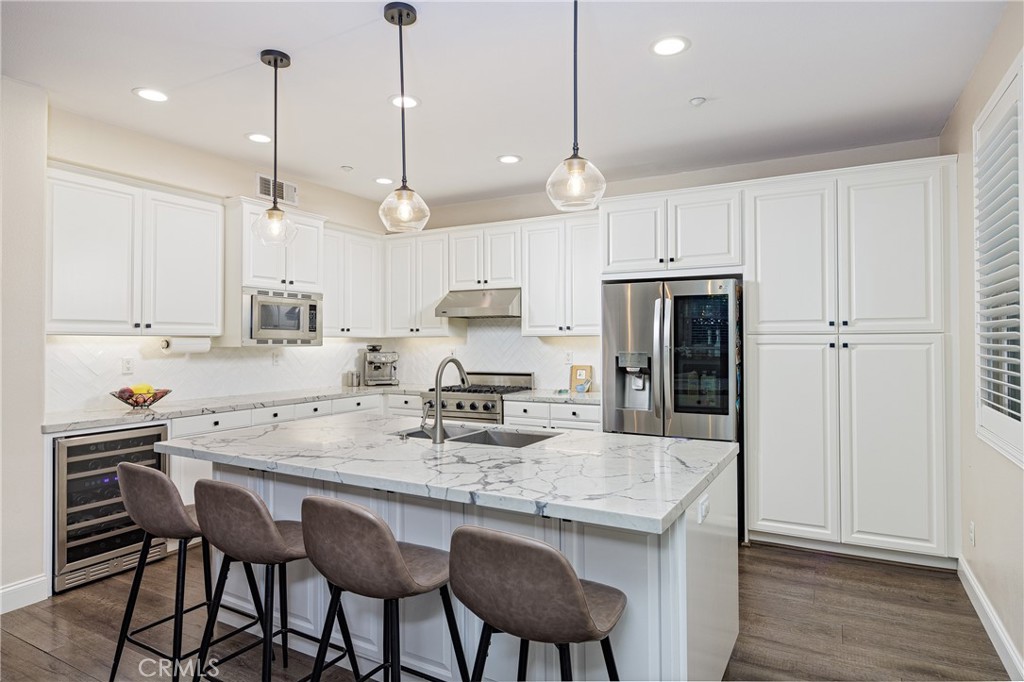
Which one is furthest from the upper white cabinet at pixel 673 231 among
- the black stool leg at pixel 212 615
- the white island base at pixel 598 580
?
the black stool leg at pixel 212 615

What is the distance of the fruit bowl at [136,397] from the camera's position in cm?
369

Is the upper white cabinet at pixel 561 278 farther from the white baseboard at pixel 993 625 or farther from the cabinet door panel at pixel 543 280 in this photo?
the white baseboard at pixel 993 625

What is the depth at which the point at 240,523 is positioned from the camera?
200 cm

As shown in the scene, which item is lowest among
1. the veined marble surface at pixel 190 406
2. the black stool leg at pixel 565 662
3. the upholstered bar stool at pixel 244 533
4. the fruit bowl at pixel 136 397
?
the black stool leg at pixel 565 662

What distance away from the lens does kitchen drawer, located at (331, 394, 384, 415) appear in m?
4.94

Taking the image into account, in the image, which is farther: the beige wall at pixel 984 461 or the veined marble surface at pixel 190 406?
the veined marble surface at pixel 190 406

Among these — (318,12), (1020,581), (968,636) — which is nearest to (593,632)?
(1020,581)

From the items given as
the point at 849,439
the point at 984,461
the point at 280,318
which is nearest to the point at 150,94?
the point at 280,318

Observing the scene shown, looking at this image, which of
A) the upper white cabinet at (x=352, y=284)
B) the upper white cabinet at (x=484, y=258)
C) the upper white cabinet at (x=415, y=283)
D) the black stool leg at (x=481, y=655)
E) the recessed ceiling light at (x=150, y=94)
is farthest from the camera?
the upper white cabinet at (x=415, y=283)

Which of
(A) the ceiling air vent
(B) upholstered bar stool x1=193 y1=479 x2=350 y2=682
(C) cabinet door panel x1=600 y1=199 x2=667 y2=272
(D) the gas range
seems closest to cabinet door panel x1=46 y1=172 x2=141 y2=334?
(A) the ceiling air vent

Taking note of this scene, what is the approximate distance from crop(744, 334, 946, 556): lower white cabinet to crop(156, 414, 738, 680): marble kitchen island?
1527 millimetres

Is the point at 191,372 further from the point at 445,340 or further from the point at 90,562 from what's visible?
the point at 445,340

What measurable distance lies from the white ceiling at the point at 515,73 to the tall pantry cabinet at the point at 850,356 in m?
0.56

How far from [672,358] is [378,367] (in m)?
3.04
